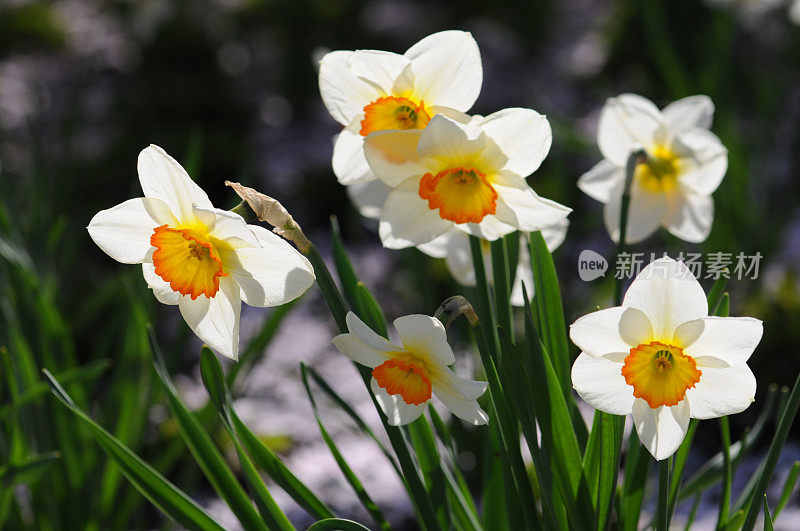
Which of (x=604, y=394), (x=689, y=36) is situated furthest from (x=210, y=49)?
(x=604, y=394)

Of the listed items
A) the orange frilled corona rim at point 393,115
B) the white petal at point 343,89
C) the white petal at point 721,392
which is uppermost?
the white petal at point 343,89

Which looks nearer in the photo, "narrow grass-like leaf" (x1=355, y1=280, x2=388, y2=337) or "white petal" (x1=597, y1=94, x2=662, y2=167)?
"narrow grass-like leaf" (x1=355, y1=280, x2=388, y2=337)

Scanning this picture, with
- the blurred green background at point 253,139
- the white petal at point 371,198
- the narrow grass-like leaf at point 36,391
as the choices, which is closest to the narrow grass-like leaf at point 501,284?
the white petal at point 371,198

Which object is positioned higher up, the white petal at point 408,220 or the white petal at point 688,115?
the white petal at point 688,115

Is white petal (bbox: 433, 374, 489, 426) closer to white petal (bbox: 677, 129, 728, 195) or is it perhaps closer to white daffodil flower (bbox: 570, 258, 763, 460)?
white daffodil flower (bbox: 570, 258, 763, 460)

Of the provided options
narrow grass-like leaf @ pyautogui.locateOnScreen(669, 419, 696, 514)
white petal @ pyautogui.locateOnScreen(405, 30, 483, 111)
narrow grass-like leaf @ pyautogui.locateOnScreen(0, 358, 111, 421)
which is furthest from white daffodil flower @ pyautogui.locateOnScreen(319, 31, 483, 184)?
narrow grass-like leaf @ pyautogui.locateOnScreen(0, 358, 111, 421)

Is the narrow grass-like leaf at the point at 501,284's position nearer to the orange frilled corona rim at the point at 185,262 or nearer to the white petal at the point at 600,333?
the white petal at the point at 600,333

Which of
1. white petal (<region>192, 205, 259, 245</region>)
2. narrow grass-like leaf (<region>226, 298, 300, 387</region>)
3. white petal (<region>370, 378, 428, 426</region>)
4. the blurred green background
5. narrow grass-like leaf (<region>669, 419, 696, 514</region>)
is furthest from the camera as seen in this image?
the blurred green background
